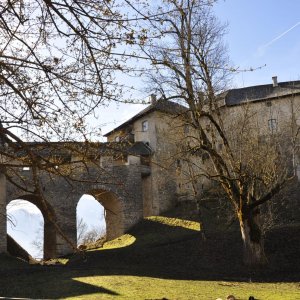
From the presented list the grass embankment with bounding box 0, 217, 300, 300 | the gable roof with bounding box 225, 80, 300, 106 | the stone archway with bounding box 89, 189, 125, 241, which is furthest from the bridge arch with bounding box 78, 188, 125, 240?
the gable roof with bounding box 225, 80, 300, 106

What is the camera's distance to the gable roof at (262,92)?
36.2m

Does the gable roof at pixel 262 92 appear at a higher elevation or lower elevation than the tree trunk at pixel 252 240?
higher

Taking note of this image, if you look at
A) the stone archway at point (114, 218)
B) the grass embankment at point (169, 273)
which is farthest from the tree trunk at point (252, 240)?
the stone archway at point (114, 218)

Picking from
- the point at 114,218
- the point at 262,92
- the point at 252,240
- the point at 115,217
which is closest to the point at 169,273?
the point at 252,240

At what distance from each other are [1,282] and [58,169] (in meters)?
12.0

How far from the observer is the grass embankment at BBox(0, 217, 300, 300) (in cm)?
1292

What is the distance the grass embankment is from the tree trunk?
20.3 inches

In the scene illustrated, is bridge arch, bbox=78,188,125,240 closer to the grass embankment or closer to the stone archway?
the stone archway

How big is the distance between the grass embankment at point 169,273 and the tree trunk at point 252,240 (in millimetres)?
516

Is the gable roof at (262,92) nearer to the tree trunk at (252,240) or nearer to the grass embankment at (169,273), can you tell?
the grass embankment at (169,273)

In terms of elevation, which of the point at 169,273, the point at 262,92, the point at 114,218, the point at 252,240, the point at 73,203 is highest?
the point at 262,92

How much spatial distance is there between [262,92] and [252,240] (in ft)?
71.4

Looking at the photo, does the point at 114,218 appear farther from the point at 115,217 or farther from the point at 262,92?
the point at 262,92

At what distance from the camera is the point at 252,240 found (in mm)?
17891
